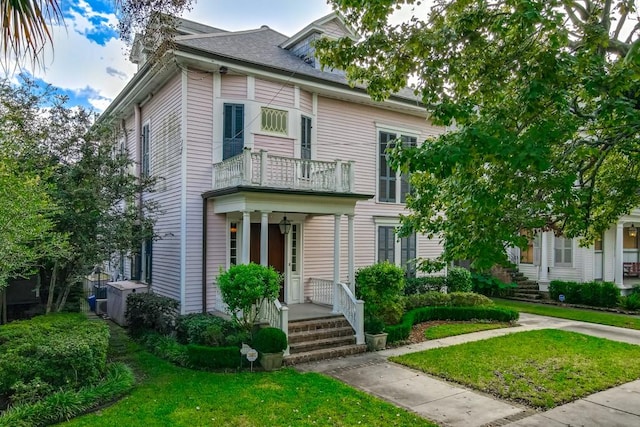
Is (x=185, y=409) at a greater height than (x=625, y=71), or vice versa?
(x=625, y=71)

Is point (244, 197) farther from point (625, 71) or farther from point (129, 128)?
point (129, 128)

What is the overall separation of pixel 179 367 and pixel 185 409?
230 cm

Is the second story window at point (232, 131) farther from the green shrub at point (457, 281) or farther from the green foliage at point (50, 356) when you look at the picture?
the green shrub at point (457, 281)

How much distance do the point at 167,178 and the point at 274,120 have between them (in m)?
3.47

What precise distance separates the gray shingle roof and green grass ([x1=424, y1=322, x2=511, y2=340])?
299 inches

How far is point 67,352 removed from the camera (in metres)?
6.79

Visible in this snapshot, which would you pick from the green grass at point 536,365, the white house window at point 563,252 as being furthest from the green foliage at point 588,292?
the green grass at point 536,365

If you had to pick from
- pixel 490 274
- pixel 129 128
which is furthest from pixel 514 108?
pixel 490 274

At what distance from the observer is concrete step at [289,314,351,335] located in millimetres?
9969

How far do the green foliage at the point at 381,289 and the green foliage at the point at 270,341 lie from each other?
2.96m

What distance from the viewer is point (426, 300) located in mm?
13820

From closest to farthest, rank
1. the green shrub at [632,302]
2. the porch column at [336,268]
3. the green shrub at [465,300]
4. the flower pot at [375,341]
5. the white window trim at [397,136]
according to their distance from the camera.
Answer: the flower pot at [375,341]
the porch column at [336,268]
the green shrub at [465,300]
the white window trim at [397,136]
the green shrub at [632,302]

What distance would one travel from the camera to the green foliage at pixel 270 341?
28.1ft

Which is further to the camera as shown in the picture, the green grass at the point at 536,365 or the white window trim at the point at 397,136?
the white window trim at the point at 397,136
